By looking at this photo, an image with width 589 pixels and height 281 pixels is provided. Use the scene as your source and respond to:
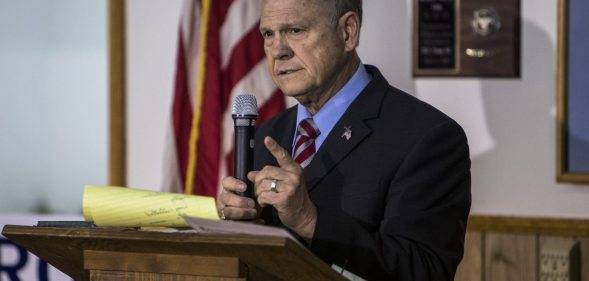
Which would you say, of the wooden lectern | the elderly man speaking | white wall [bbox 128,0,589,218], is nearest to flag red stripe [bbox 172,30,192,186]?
white wall [bbox 128,0,589,218]

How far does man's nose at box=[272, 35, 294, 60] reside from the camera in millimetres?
2277

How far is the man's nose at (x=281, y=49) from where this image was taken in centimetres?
228

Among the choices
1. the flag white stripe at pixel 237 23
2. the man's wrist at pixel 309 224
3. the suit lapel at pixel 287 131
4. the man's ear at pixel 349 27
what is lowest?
the man's wrist at pixel 309 224

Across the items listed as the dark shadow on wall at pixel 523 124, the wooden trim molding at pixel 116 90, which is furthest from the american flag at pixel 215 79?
the dark shadow on wall at pixel 523 124

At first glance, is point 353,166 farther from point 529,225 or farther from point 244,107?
point 529,225

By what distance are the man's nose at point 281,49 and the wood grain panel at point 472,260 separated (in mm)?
1631

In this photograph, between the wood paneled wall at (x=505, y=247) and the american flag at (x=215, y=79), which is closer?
the wood paneled wall at (x=505, y=247)

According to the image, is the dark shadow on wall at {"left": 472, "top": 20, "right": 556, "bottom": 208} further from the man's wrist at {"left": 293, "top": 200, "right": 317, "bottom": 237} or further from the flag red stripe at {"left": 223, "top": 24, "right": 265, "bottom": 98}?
the man's wrist at {"left": 293, "top": 200, "right": 317, "bottom": 237}

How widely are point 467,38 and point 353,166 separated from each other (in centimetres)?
160

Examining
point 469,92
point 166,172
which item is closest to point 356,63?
point 469,92

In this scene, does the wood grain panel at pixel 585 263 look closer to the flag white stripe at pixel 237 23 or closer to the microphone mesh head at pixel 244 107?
the flag white stripe at pixel 237 23

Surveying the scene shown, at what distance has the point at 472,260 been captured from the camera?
12.0ft

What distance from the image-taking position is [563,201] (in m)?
3.57

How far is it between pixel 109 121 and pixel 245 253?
2.64 metres
